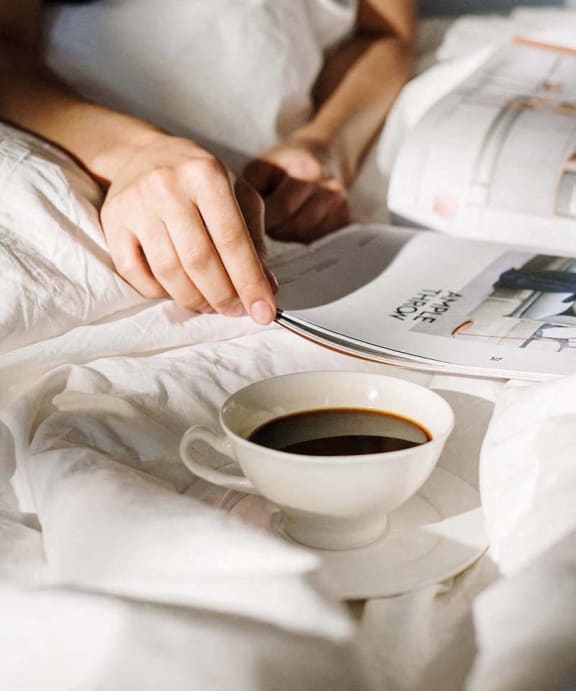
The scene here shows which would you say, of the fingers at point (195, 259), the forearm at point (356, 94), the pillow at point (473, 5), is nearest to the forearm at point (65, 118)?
A: the fingers at point (195, 259)

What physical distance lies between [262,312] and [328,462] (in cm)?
21

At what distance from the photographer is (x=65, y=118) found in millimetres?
699

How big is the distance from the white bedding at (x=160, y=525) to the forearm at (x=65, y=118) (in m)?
0.10

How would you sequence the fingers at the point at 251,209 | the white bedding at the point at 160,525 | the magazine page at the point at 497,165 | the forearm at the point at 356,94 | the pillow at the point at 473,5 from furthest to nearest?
the pillow at the point at 473,5
the forearm at the point at 356,94
the magazine page at the point at 497,165
the fingers at the point at 251,209
the white bedding at the point at 160,525

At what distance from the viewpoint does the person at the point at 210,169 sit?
546 mm

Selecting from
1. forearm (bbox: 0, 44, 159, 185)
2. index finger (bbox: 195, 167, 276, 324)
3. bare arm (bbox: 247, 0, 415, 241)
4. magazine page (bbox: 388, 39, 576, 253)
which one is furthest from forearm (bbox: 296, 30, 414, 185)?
index finger (bbox: 195, 167, 276, 324)

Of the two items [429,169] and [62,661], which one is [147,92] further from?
[62,661]

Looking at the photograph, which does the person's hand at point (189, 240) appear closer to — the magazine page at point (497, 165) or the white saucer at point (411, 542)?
the white saucer at point (411, 542)

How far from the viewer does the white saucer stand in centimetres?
35

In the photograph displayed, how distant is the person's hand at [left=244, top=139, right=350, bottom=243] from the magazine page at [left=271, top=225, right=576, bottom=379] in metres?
0.06

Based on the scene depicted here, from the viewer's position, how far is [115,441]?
0.45m

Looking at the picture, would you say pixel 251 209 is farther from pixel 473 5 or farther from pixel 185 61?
pixel 473 5

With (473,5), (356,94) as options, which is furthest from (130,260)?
(473,5)

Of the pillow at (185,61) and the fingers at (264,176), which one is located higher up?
the pillow at (185,61)
